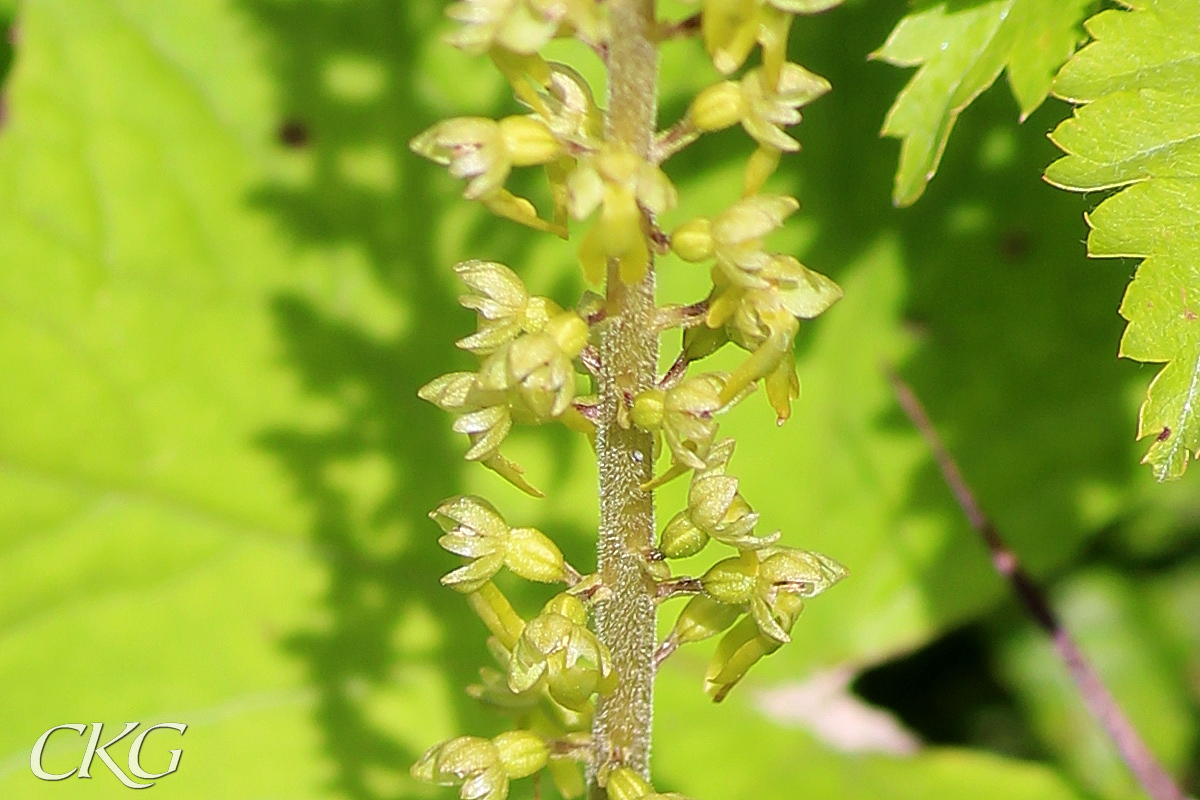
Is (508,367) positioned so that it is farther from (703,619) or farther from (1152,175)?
(1152,175)

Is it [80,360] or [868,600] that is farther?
[868,600]

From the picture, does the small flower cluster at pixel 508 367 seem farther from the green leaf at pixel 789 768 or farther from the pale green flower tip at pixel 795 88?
the green leaf at pixel 789 768

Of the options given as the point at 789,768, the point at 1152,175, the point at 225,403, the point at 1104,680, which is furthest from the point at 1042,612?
the point at 225,403

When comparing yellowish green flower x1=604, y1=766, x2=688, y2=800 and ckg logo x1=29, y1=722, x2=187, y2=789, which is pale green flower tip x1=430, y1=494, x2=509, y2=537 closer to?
yellowish green flower x1=604, y1=766, x2=688, y2=800

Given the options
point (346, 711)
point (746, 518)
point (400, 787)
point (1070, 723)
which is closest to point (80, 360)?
point (346, 711)

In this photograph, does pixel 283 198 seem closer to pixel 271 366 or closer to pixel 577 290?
pixel 271 366

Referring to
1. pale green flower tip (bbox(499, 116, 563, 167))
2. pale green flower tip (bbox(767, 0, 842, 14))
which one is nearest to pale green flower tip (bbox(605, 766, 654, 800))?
pale green flower tip (bbox(499, 116, 563, 167))
